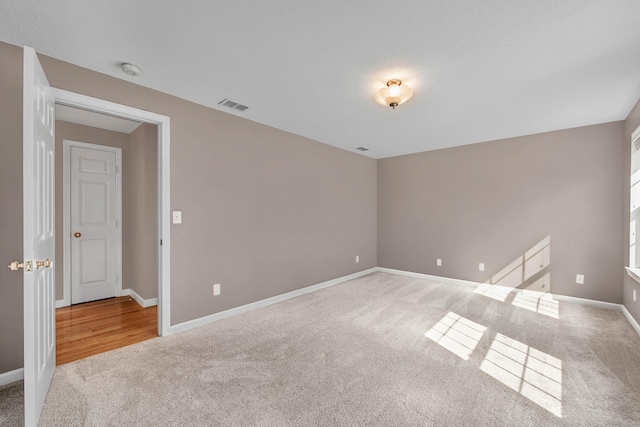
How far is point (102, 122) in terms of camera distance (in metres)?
3.63

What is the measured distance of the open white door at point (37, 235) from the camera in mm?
1426

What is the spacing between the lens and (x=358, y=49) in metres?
1.99

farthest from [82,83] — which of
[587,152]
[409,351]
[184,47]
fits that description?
[587,152]

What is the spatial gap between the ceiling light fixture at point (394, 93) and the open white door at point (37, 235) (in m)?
2.37

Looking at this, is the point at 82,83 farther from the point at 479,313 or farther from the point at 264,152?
the point at 479,313

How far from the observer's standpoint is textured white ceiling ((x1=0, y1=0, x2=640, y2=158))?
1609 mm

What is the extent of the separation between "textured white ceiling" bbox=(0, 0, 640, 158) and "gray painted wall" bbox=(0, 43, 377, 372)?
8.8 inches

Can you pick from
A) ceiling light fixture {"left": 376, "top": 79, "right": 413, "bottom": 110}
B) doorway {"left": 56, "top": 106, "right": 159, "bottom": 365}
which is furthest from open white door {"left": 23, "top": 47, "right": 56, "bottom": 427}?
ceiling light fixture {"left": 376, "top": 79, "right": 413, "bottom": 110}

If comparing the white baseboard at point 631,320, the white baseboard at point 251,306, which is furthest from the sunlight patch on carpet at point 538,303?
the white baseboard at point 251,306

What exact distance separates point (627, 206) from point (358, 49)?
372cm

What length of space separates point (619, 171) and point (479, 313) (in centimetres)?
246

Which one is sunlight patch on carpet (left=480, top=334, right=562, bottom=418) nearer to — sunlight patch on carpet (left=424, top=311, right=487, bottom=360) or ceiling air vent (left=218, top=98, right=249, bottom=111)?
sunlight patch on carpet (left=424, top=311, right=487, bottom=360)

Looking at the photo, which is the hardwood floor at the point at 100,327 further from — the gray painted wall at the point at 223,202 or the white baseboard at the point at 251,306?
the gray painted wall at the point at 223,202

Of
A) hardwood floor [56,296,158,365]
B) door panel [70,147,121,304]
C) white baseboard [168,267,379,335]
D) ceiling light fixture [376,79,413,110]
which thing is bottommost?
hardwood floor [56,296,158,365]
